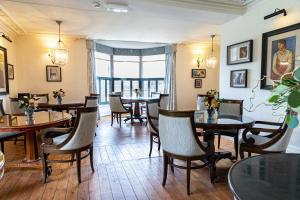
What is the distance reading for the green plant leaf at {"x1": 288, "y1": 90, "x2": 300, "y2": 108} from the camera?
2.61 ft

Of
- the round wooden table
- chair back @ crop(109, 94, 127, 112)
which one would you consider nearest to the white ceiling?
chair back @ crop(109, 94, 127, 112)

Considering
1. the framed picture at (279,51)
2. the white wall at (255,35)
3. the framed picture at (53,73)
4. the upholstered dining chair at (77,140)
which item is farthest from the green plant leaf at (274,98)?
the framed picture at (53,73)

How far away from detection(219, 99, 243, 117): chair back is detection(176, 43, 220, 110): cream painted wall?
382 centimetres

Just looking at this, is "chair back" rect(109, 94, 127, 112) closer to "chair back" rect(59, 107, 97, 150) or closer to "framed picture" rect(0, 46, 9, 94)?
"framed picture" rect(0, 46, 9, 94)

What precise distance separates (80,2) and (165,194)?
3.32 meters

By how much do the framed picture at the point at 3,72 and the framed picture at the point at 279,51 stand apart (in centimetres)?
550

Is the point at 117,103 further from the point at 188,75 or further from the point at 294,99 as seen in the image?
the point at 294,99

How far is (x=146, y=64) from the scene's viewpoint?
8781 millimetres

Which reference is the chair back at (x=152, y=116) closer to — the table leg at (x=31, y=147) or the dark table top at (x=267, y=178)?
the table leg at (x=31, y=147)

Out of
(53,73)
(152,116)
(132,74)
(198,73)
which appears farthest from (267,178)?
(132,74)

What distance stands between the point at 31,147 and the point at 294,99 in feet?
11.8

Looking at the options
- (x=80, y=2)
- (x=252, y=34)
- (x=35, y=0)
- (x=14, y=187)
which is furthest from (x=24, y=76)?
(x=252, y=34)

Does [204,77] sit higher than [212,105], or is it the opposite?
[204,77]

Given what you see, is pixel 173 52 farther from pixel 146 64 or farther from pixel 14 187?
pixel 14 187
